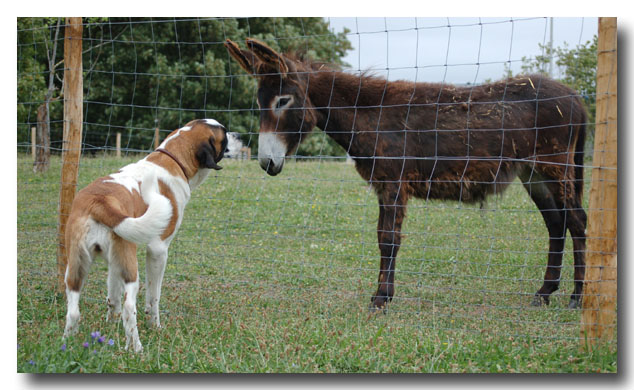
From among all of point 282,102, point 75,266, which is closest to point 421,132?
point 282,102

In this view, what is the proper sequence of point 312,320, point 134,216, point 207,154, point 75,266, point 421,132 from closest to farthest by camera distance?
point 75,266 < point 134,216 < point 312,320 < point 207,154 < point 421,132

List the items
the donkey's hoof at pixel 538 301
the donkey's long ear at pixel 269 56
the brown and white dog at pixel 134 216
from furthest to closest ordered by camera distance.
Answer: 1. the donkey's hoof at pixel 538 301
2. the donkey's long ear at pixel 269 56
3. the brown and white dog at pixel 134 216

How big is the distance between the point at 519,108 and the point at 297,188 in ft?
26.0

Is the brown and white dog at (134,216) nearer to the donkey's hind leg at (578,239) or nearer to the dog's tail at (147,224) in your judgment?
the dog's tail at (147,224)

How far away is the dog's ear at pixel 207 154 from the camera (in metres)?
4.96

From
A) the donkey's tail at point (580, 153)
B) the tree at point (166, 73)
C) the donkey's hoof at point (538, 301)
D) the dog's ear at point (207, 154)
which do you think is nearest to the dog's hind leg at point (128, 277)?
the dog's ear at point (207, 154)

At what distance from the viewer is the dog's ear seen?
4.96 meters

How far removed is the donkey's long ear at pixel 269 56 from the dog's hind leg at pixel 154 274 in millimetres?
2002

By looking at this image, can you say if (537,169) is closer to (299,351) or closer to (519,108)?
(519,108)

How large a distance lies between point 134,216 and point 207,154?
0.95 metres

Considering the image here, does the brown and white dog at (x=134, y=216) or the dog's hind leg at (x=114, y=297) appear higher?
the brown and white dog at (x=134, y=216)

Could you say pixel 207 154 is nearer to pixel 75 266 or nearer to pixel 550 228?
pixel 75 266

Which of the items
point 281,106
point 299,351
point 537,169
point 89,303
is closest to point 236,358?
point 299,351

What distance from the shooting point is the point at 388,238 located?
17.7 ft
